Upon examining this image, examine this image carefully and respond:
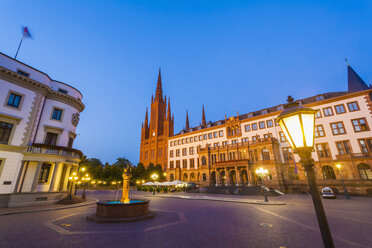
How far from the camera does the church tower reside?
70.6m

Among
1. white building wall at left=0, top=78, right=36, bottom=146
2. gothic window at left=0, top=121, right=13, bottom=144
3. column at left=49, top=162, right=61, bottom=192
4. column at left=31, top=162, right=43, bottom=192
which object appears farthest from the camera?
column at left=49, top=162, right=61, bottom=192

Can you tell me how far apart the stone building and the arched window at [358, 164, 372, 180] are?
44395 millimetres

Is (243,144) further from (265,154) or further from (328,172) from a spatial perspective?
(328,172)

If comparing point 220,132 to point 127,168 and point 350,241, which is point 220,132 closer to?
point 127,168

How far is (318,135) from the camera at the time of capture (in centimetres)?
3281

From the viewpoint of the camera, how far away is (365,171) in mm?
26969

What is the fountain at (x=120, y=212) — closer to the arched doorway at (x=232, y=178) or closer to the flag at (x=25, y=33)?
the flag at (x=25, y=33)

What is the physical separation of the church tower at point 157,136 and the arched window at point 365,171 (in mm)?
55809

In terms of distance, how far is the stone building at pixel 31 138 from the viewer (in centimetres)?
1669

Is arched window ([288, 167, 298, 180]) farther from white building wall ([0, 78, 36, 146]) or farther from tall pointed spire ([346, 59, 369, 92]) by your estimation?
white building wall ([0, 78, 36, 146])

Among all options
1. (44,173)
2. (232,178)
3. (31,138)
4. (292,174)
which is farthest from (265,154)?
(31,138)

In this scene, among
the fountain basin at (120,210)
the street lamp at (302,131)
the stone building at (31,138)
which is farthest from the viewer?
the stone building at (31,138)

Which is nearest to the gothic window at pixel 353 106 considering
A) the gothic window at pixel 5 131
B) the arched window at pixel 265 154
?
the arched window at pixel 265 154

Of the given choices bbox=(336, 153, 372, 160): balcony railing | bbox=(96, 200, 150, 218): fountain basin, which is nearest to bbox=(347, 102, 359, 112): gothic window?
bbox=(336, 153, 372, 160): balcony railing
